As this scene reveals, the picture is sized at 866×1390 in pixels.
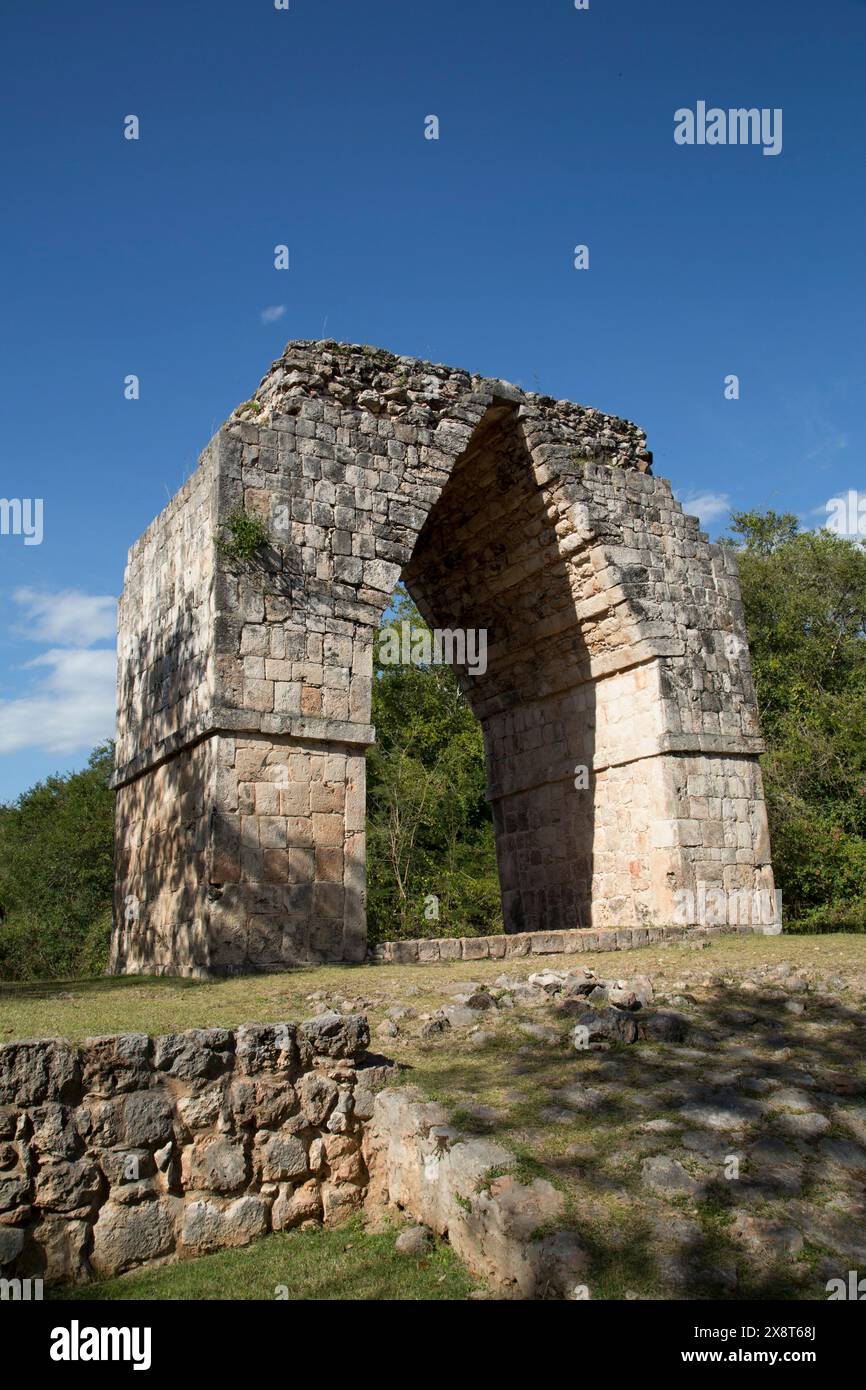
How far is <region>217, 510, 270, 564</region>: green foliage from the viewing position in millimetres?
9516

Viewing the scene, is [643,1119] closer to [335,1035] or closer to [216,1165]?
[335,1035]

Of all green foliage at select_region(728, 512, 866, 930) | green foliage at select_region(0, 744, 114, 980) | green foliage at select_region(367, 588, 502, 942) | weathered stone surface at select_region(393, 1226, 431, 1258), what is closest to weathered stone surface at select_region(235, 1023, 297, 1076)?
weathered stone surface at select_region(393, 1226, 431, 1258)

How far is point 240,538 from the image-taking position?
9531 millimetres

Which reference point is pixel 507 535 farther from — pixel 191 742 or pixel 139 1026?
pixel 139 1026

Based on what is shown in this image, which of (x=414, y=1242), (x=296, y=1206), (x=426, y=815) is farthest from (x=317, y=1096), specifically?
(x=426, y=815)

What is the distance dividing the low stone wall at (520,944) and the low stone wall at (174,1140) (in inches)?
173

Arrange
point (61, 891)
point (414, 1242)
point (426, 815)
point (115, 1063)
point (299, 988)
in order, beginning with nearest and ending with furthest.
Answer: point (414, 1242) < point (115, 1063) < point (299, 988) < point (426, 815) < point (61, 891)

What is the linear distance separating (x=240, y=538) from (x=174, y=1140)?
19.8ft

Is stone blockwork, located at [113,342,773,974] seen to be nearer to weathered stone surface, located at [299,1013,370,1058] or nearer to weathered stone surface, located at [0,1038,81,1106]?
weathered stone surface, located at [299,1013,370,1058]

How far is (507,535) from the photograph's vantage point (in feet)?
42.3

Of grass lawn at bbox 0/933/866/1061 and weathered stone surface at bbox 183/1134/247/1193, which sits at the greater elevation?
grass lawn at bbox 0/933/866/1061

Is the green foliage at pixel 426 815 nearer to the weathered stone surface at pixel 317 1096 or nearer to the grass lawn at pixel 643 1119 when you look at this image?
the grass lawn at pixel 643 1119

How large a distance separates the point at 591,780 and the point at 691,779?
1.53m

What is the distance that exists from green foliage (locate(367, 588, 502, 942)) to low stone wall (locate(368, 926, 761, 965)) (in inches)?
350
